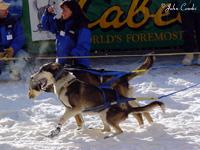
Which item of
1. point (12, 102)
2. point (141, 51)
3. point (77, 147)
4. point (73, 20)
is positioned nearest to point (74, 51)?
point (73, 20)

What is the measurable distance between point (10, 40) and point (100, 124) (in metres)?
3.33

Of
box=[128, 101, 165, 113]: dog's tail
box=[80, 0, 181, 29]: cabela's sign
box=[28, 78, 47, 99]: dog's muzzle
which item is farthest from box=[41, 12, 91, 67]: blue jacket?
box=[80, 0, 181, 29]: cabela's sign

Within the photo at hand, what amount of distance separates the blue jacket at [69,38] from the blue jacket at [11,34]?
140 cm

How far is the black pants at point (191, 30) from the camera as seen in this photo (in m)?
9.57

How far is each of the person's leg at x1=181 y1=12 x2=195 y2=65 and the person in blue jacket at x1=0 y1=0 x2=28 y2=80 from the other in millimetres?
2738

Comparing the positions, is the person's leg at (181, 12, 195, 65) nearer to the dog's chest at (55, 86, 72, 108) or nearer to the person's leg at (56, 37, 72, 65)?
the person's leg at (56, 37, 72, 65)

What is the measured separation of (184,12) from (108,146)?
15.2 ft

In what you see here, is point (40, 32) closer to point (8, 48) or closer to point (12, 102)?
point (8, 48)

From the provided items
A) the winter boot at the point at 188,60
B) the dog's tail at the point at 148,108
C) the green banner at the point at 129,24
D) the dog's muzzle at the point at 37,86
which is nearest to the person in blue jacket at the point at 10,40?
the green banner at the point at 129,24

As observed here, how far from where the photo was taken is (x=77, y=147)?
5.51m

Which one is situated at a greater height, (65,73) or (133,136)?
(65,73)

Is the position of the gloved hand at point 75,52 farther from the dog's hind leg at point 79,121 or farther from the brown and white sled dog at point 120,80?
the dog's hind leg at point 79,121

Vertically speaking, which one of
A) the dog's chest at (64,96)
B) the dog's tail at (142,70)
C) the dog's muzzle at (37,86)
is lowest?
the dog's chest at (64,96)

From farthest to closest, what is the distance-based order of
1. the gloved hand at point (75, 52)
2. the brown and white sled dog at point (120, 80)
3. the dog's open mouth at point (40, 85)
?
the gloved hand at point (75, 52)
the brown and white sled dog at point (120, 80)
the dog's open mouth at point (40, 85)
